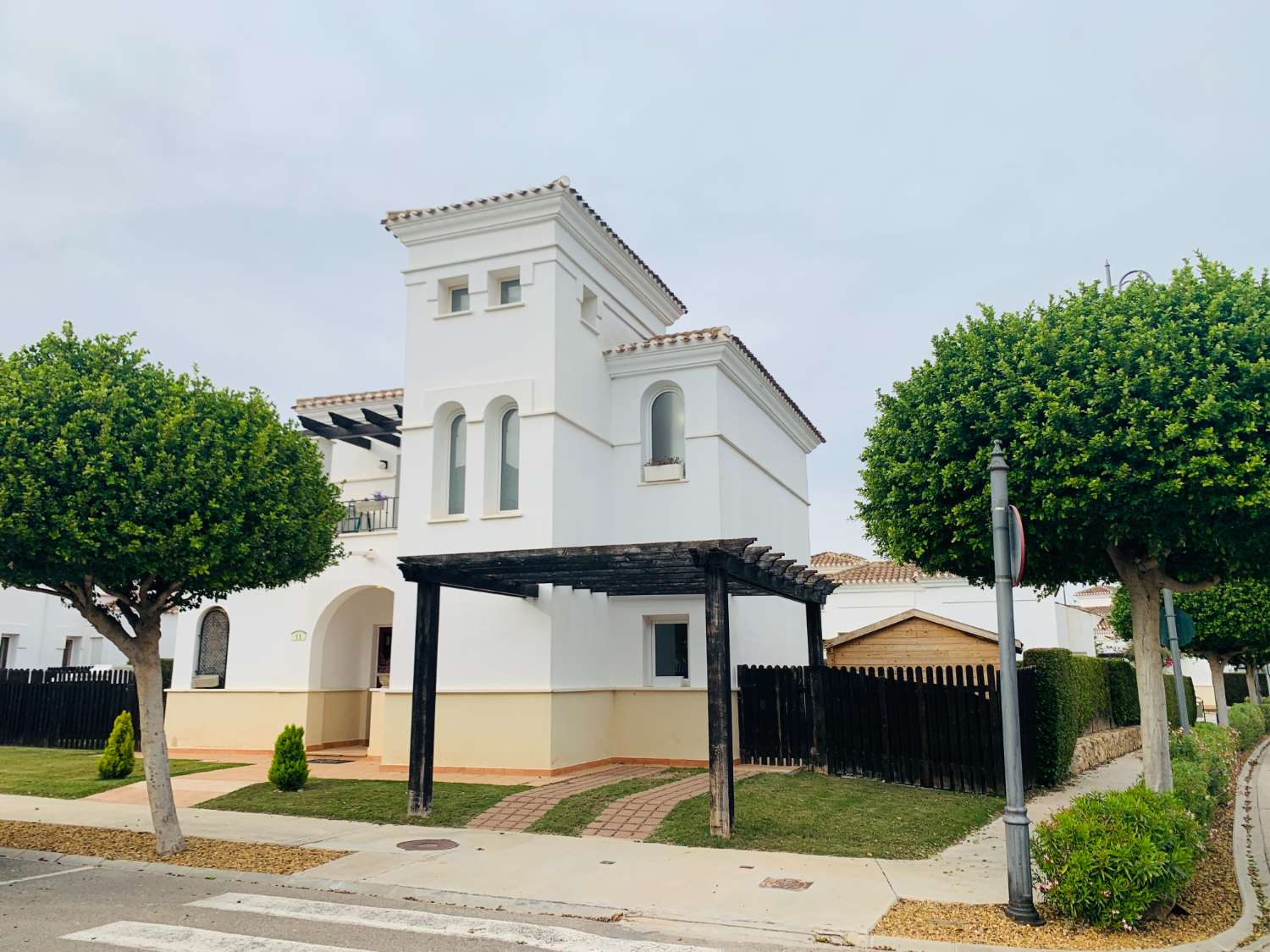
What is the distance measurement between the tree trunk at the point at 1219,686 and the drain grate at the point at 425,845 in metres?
21.6

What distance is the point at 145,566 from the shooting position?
10.0 meters

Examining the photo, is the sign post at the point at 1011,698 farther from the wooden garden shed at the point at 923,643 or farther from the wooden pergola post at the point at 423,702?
the wooden garden shed at the point at 923,643

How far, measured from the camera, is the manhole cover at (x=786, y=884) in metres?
8.62

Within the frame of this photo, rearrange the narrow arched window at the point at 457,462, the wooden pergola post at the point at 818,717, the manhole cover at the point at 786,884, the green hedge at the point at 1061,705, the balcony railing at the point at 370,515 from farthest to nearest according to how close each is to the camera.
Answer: the balcony railing at the point at 370,515 < the narrow arched window at the point at 457,462 < the wooden pergola post at the point at 818,717 < the green hedge at the point at 1061,705 < the manhole cover at the point at 786,884

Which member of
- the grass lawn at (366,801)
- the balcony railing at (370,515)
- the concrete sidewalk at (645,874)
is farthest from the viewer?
the balcony railing at (370,515)

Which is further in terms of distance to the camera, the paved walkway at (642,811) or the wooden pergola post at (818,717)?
the wooden pergola post at (818,717)

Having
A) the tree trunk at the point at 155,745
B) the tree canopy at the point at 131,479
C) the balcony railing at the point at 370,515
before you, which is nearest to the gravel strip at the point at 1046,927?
the tree trunk at the point at 155,745

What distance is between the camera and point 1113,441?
9094 mm

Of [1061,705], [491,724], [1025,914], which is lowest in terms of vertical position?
[1025,914]

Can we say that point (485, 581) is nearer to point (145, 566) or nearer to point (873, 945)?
point (145, 566)

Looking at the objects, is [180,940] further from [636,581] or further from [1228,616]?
[1228,616]

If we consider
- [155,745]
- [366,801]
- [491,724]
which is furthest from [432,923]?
[491,724]

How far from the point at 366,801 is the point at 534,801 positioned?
2354 mm

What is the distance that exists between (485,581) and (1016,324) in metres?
8.22
